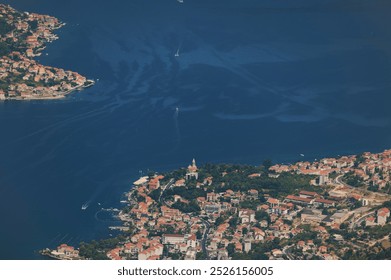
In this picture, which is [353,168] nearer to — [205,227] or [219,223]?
[219,223]

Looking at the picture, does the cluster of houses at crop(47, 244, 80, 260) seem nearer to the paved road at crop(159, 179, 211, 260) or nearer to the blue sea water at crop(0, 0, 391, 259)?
the blue sea water at crop(0, 0, 391, 259)

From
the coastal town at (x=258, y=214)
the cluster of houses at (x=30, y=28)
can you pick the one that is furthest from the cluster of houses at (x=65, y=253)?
the cluster of houses at (x=30, y=28)

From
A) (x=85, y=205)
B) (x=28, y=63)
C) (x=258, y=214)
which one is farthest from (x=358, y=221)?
(x=28, y=63)

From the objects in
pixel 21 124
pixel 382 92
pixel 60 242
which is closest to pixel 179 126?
pixel 21 124

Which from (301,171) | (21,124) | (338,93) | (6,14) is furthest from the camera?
(6,14)

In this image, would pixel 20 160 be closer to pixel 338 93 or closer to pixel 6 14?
pixel 338 93

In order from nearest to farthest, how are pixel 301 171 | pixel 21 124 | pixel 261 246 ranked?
pixel 261 246, pixel 301 171, pixel 21 124

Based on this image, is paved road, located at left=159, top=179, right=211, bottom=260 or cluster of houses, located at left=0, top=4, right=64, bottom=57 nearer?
paved road, located at left=159, top=179, right=211, bottom=260

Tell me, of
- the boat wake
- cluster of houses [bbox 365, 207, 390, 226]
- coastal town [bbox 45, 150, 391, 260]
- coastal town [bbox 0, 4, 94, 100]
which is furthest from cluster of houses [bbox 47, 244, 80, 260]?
coastal town [bbox 0, 4, 94, 100]
